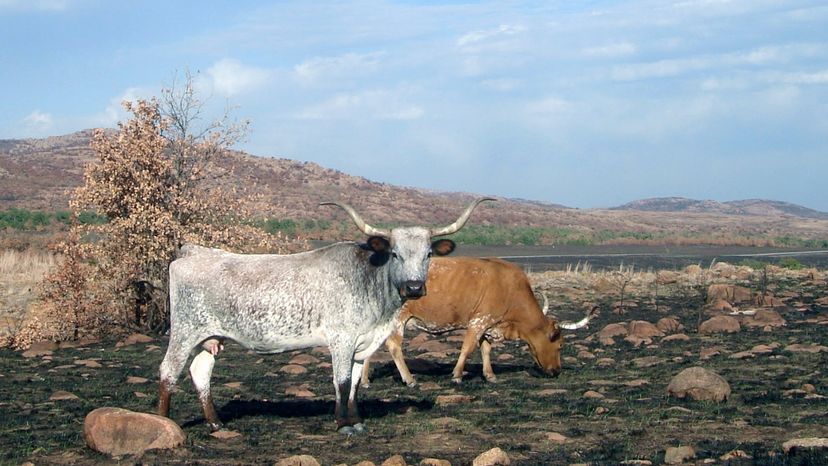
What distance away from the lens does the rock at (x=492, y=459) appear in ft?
25.8

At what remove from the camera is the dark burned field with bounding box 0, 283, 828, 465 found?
8.62 m

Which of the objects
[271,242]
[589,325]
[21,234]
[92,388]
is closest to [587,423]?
[92,388]

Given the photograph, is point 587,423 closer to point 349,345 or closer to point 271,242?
point 349,345

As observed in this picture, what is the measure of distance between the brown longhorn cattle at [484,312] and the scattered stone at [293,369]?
1.64m

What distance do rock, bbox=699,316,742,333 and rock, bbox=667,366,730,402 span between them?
5.95 meters

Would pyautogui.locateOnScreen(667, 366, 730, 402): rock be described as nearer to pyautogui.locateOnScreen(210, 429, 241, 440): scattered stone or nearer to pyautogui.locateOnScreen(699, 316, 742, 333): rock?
pyautogui.locateOnScreen(210, 429, 241, 440): scattered stone

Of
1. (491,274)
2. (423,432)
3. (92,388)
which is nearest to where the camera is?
(423,432)

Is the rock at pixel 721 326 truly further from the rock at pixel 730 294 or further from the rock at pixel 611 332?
the rock at pixel 730 294

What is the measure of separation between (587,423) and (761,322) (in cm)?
907

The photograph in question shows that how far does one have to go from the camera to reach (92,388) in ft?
41.8

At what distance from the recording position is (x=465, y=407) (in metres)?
11.1

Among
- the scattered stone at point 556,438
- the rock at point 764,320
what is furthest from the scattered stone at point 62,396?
the rock at point 764,320

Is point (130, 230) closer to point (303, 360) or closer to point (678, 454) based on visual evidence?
point (303, 360)

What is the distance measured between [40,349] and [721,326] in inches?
445
